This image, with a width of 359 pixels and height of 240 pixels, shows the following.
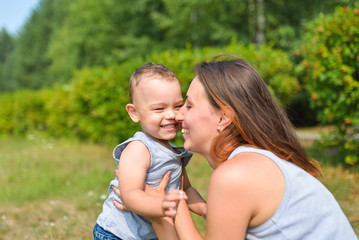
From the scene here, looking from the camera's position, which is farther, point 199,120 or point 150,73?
point 150,73

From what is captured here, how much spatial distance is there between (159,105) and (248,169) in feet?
2.75

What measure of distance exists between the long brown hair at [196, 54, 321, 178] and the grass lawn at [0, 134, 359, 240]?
6.71ft

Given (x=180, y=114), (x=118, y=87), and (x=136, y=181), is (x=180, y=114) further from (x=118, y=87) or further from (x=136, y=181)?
(x=118, y=87)

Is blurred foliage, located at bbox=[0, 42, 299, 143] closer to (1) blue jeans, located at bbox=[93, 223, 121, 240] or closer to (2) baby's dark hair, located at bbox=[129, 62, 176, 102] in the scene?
(2) baby's dark hair, located at bbox=[129, 62, 176, 102]

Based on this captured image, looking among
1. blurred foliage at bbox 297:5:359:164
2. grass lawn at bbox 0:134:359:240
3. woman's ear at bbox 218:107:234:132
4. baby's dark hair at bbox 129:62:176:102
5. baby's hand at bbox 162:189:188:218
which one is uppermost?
baby's dark hair at bbox 129:62:176:102

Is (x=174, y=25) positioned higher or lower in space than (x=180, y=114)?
lower

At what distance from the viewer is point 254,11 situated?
15477 millimetres

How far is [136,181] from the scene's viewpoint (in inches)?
77.1

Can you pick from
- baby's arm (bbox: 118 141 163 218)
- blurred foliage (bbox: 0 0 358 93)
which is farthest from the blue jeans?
blurred foliage (bbox: 0 0 358 93)

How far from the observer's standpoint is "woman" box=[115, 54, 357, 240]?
4.95 feet

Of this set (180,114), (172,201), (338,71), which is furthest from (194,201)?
(338,71)

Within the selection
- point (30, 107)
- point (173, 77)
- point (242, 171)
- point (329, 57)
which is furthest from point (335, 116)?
point (30, 107)

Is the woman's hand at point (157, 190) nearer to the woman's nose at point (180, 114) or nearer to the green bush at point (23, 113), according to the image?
the woman's nose at point (180, 114)

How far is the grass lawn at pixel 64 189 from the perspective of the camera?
13.1 ft
